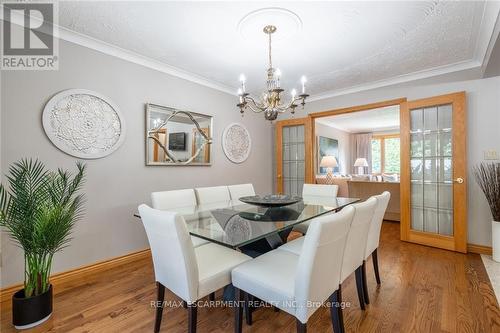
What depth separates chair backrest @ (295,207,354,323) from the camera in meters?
1.13

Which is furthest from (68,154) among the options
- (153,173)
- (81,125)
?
(153,173)

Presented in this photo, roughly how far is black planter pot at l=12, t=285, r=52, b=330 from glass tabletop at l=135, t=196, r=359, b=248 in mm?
873

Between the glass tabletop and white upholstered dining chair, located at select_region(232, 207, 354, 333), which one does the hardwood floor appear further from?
the glass tabletop

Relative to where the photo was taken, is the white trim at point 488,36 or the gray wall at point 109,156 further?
the gray wall at point 109,156

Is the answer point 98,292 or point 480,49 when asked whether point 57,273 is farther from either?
point 480,49

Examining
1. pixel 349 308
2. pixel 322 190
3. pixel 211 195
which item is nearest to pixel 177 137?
pixel 211 195

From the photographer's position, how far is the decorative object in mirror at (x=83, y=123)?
2.18 m

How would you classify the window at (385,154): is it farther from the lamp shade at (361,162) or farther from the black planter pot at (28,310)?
the black planter pot at (28,310)

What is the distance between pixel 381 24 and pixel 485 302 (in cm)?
251

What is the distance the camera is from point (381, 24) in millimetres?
2109

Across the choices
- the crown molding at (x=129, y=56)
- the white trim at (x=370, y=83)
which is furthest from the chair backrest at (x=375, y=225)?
the crown molding at (x=129, y=56)

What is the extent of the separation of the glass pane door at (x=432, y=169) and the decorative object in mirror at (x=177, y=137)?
306 centimetres
